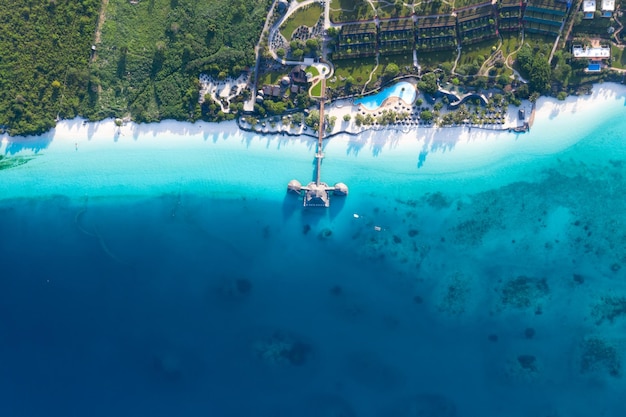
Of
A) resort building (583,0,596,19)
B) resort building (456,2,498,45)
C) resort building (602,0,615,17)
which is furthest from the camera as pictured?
resort building (456,2,498,45)

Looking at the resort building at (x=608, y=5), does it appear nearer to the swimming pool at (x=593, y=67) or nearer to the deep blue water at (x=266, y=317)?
the swimming pool at (x=593, y=67)

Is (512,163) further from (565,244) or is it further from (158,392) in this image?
(158,392)

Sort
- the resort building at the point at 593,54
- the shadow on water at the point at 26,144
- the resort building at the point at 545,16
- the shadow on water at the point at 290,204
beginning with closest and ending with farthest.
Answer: the resort building at the point at 593,54, the resort building at the point at 545,16, the shadow on water at the point at 290,204, the shadow on water at the point at 26,144

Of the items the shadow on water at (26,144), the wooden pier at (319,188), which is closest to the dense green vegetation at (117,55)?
the shadow on water at (26,144)

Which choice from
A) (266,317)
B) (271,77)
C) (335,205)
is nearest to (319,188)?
(335,205)

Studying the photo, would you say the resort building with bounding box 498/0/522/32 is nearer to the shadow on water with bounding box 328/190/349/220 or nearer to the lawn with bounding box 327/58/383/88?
the lawn with bounding box 327/58/383/88

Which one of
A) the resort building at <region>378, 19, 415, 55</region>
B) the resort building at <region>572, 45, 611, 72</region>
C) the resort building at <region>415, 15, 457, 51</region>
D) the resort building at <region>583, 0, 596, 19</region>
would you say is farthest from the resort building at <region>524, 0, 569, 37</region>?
the resort building at <region>378, 19, 415, 55</region>
